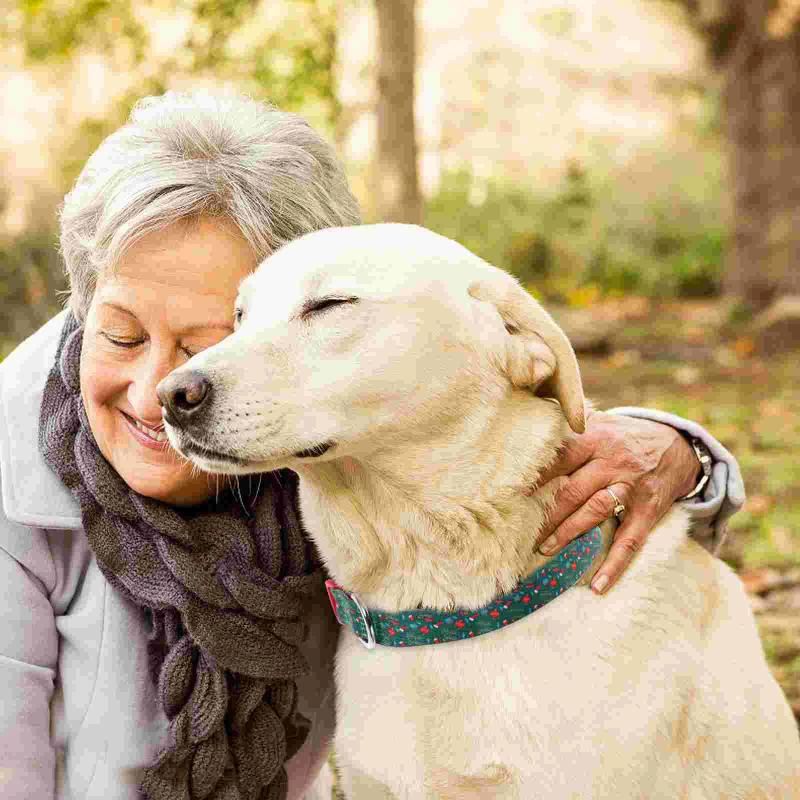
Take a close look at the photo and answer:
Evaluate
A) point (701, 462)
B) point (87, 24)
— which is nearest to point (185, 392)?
point (701, 462)

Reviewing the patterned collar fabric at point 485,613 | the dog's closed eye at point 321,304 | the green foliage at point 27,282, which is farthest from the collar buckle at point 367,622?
the green foliage at point 27,282

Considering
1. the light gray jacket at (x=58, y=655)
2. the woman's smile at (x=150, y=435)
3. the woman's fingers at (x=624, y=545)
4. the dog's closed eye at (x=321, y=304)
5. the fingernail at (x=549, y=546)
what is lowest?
the light gray jacket at (x=58, y=655)

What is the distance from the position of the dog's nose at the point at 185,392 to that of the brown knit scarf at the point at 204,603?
366 mm

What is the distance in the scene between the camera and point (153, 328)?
1.97m

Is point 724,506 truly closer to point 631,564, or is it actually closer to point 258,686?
point 631,564

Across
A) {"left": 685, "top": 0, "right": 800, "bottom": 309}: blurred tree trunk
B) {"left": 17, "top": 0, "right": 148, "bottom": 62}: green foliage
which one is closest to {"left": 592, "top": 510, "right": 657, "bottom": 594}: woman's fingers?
{"left": 17, "top": 0, "right": 148, "bottom": 62}: green foliage

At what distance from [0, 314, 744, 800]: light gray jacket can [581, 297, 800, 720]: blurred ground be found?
199cm

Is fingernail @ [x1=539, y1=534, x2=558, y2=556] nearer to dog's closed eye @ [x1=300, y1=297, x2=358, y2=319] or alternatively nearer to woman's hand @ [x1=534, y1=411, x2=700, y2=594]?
woman's hand @ [x1=534, y1=411, x2=700, y2=594]

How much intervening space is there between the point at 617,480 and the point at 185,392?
0.84 m

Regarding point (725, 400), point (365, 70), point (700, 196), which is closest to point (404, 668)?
point (725, 400)

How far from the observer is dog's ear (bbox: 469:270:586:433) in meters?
1.92

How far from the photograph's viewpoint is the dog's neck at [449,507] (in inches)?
75.3

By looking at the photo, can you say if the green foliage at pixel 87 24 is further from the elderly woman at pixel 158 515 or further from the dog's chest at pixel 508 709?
the dog's chest at pixel 508 709

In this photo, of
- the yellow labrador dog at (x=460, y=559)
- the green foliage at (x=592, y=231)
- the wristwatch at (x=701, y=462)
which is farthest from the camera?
the green foliage at (x=592, y=231)
